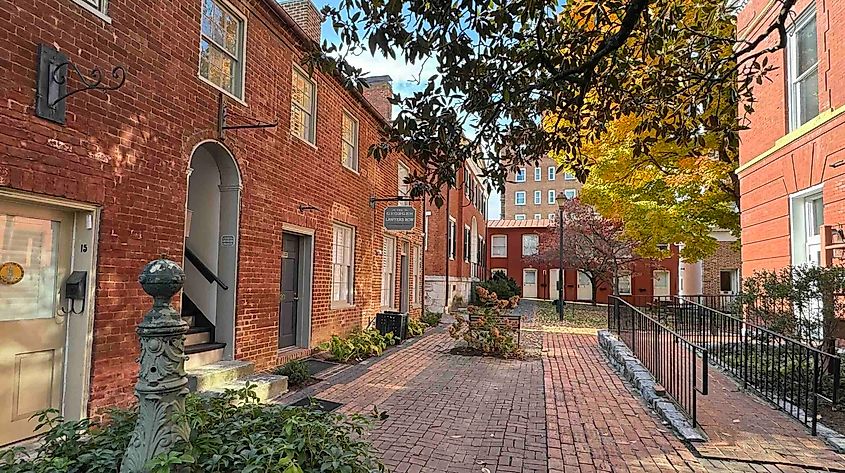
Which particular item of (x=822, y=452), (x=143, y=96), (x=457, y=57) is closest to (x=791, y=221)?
(x=822, y=452)

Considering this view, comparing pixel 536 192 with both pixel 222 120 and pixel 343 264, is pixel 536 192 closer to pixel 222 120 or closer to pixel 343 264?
pixel 343 264

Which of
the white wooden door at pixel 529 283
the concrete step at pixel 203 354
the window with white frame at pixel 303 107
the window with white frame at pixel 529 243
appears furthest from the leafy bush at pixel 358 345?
the white wooden door at pixel 529 283

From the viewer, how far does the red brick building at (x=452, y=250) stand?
19891mm

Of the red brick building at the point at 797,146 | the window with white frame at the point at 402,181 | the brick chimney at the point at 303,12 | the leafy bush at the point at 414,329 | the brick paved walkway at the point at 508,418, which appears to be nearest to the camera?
the brick paved walkway at the point at 508,418

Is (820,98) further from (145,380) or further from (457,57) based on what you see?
(145,380)

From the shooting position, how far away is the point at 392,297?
46.3 feet

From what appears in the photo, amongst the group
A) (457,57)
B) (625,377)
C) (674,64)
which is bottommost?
(625,377)

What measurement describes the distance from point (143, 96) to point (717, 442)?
6580mm

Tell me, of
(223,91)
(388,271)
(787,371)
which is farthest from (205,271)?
(787,371)

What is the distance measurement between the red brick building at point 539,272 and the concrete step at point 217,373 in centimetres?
2660

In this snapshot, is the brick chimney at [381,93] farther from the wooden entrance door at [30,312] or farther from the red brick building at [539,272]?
the red brick building at [539,272]

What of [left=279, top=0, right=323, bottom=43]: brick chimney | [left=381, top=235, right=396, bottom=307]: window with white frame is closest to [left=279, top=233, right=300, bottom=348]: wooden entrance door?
[left=279, top=0, right=323, bottom=43]: brick chimney

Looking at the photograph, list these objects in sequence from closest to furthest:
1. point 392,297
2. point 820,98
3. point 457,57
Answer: point 457,57 < point 820,98 < point 392,297

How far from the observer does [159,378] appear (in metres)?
2.01
